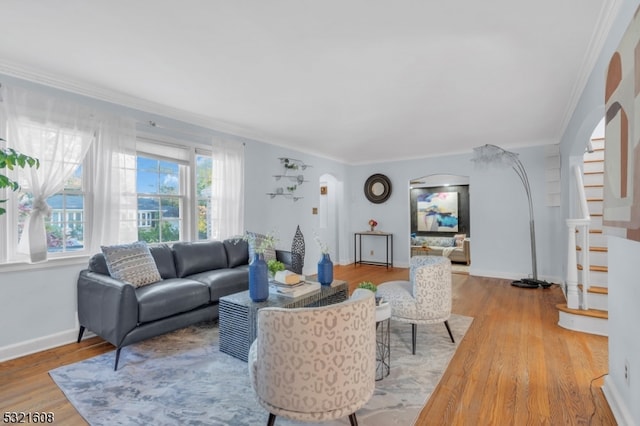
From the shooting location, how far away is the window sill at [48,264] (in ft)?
8.69

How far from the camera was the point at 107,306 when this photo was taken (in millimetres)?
2570

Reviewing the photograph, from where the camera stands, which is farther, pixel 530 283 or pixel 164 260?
pixel 530 283

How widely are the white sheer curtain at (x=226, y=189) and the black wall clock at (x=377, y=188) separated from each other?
344 cm

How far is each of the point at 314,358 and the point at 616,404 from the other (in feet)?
6.21

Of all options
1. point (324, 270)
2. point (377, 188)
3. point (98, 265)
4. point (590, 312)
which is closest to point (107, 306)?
point (98, 265)

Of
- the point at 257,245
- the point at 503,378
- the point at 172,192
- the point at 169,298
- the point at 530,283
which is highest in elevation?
the point at 172,192

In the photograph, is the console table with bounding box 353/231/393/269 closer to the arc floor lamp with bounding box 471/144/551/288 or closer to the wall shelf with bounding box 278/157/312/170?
the wall shelf with bounding box 278/157/312/170

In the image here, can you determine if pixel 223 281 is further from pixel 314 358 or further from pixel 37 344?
pixel 314 358

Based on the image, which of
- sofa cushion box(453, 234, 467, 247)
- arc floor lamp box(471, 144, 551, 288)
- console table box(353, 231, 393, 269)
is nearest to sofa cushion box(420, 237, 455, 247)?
sofa cushion box(453, 234, 467, 247)

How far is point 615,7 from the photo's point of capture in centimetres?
195

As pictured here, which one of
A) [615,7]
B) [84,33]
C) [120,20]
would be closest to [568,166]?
[615,7]

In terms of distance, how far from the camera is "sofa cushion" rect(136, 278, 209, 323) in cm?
258

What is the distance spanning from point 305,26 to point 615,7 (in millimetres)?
1946

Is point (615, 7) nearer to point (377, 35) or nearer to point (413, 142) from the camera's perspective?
point (377, 35)
